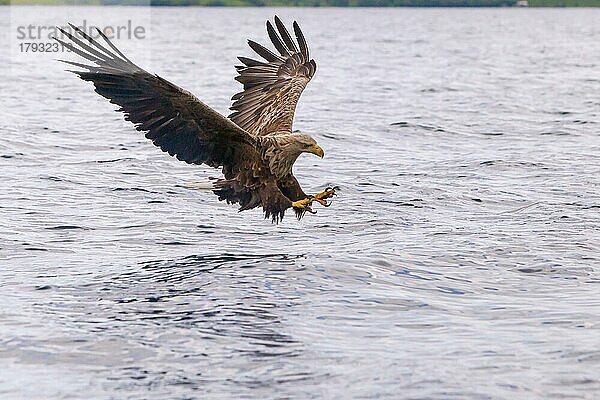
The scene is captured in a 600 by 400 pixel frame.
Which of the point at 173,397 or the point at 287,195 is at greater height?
the point at 287,195

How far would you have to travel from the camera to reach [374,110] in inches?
973

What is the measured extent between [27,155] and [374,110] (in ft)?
31.1

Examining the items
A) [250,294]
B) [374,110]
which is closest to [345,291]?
[250,294]

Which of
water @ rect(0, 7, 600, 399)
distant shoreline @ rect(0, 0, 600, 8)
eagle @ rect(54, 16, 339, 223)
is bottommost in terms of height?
water @ rect(0, 7, 600, 399)

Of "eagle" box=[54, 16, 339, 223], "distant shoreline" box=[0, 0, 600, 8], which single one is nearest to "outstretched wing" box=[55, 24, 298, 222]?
"eagle" box=[54, 16, 339, 223]

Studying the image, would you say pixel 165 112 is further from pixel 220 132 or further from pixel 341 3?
pixel 341 3

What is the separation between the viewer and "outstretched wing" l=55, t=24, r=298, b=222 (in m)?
9.62

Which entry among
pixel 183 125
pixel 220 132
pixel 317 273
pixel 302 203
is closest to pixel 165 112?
pixel 183 125

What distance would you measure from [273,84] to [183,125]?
221cm

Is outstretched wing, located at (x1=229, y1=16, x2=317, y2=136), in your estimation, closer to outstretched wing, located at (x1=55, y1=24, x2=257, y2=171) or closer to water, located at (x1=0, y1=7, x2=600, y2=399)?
outstretched wing, located at (x1=55, y1=24, x2=257, y2=171)

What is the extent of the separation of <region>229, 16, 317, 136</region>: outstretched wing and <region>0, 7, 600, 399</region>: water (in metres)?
1.12

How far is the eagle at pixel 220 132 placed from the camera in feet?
31.6

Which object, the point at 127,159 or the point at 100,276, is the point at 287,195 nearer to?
the point at 100,276

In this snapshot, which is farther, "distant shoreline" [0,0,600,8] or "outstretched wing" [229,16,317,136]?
"distant shoreline" [0,0,600,8]
